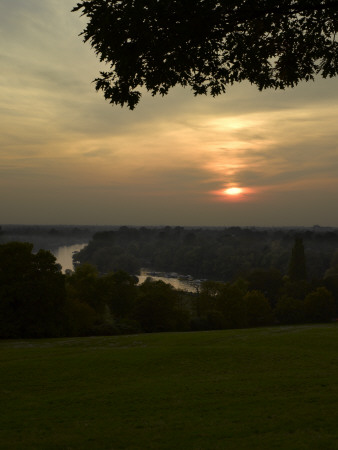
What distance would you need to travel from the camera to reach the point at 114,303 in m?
55.6

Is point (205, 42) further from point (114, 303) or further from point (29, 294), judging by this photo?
point (114, 303)

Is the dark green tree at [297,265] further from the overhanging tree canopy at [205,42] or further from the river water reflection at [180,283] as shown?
the overhanging tree canopy at [205,42]

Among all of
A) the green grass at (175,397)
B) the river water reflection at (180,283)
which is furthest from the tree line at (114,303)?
the river water reflection at (180,283)

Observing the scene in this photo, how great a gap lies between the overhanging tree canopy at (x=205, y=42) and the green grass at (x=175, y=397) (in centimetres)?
1047

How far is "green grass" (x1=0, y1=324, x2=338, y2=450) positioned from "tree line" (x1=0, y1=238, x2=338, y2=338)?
12.2 metres

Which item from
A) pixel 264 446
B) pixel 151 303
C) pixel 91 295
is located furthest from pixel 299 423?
pixel 91 295

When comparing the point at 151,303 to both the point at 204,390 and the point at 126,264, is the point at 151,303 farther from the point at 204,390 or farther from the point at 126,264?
the point at 126,264

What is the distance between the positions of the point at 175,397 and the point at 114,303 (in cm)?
4075

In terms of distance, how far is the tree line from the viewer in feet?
128

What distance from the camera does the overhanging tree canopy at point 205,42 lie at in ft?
29.7

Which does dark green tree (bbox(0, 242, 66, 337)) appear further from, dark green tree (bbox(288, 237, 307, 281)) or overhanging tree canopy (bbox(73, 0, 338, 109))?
dark green tree (bbox(288, 237, 307, 281))

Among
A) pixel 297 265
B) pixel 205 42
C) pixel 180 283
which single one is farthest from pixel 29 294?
pixel 180 283


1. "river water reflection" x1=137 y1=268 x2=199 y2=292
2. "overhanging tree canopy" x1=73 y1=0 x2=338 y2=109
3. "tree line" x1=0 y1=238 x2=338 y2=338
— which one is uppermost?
"overhanging tree canopy" x1=73 y1=0 x2=338 y2=109

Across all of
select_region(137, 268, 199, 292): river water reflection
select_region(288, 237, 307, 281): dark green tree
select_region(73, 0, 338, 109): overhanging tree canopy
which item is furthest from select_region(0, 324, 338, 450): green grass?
select_region(137, 268, 199, 292): river water reflection
